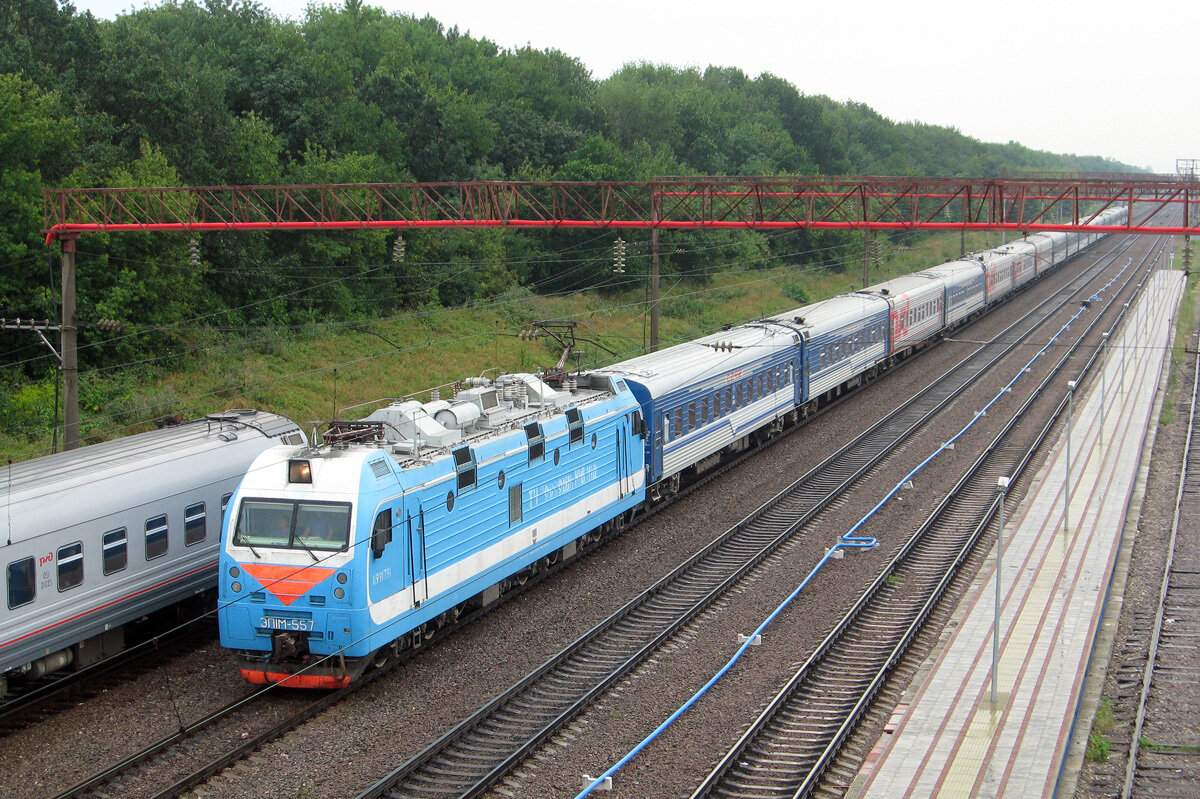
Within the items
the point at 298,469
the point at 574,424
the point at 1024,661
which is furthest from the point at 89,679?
the point at 1024,661

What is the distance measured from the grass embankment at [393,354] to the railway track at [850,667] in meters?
11.4

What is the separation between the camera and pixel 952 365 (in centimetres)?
5106

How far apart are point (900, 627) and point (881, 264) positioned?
7090 cm

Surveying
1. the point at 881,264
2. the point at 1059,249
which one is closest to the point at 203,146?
the point at 881,264

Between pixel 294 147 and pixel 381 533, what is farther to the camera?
pixel 294 147

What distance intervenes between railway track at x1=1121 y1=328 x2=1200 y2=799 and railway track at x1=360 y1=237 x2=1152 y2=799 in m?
7.68

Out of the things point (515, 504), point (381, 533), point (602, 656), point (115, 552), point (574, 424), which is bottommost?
point (602, 656)

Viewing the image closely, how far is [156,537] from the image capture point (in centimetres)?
1914

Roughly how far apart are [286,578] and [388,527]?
1.65 m

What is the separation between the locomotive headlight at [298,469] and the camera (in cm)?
1696

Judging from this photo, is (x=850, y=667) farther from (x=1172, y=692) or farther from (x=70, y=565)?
(x=70, y=565)

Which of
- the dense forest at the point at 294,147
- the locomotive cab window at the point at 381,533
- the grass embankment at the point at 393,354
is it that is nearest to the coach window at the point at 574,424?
the grass embankment at the point at 393,354

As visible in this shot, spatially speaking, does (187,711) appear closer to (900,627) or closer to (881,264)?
(900,627)

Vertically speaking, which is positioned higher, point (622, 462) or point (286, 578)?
point (622, 462)
